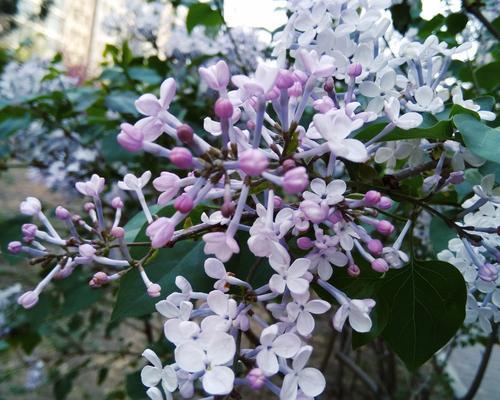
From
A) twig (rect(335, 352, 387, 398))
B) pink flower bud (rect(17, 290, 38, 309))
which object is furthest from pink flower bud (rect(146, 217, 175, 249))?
twig (rect(335, 352, 387, 398))

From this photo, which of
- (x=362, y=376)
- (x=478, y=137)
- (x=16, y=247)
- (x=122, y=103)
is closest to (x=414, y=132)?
(x=478, y=137)

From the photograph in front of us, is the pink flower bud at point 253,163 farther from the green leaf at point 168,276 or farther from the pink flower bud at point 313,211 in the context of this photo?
the green leaf at point 168,276

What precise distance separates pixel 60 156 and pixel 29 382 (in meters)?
1.28

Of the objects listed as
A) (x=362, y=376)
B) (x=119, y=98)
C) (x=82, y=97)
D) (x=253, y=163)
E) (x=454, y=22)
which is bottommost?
(x=362, y=376)

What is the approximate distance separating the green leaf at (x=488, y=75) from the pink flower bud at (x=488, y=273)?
702 mm

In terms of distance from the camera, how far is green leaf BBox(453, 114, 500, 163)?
49 centimetres

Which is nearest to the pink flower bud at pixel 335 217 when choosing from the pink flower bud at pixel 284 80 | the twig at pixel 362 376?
the pink flower bud at pixel 284 80

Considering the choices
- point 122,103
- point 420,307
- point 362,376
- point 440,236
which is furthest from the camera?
point 362,376

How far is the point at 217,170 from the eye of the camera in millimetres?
428

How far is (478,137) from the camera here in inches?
20.1

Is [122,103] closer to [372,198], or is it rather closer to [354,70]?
[354,70]

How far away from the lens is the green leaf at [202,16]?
143 centimetres

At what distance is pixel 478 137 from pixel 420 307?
0.71 feet

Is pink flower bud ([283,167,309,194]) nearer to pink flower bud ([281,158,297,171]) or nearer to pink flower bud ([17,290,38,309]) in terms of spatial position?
pink flower bud ([281,158,297,171])
